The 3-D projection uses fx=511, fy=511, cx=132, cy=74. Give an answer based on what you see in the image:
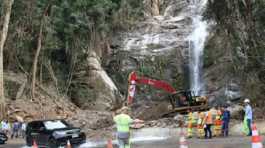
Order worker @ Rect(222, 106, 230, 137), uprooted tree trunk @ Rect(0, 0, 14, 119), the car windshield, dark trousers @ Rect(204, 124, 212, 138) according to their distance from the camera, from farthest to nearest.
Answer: uprooted tree trunk @ Rect(0, 0, 14, 119), the car windshield, worker @ Rect(222, 106, 230, 137), dark trousers @ Rect(204, 124, 212, 138)

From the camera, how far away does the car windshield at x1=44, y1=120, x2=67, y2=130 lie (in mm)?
24219

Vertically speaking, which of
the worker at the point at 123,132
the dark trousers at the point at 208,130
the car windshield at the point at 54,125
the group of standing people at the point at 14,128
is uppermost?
the worker at the point at 123,132

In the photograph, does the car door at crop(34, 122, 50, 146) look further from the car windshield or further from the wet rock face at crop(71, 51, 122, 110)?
the wet rock face at crop(71, 51, 122, 110)

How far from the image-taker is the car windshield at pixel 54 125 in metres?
24.2

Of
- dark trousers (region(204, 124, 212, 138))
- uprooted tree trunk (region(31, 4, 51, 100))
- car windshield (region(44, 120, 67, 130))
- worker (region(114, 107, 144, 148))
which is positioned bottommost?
dark trousers (region(204, 124, 212, 138))

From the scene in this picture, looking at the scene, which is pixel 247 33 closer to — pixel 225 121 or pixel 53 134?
pixel 225 121

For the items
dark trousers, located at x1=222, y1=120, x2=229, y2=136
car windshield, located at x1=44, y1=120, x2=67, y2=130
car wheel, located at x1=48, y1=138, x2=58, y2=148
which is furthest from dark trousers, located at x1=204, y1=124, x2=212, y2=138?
car wheel, located at x1=48, y1=138, x2=58, y2=148

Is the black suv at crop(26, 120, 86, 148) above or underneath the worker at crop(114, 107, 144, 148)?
underneath

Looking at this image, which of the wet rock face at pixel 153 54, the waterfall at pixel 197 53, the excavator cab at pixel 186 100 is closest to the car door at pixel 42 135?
the excavator cab at pixel 186 100

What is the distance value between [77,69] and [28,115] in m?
12.8

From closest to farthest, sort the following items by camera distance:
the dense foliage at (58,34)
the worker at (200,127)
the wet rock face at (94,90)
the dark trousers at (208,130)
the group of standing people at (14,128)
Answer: the dark trousers at (208,130) < the worker at (200,127) < the group of standing people at (14,128) < the dense foliage at (58,34) < the wet rock face at (94,90)

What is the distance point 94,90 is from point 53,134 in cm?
2860

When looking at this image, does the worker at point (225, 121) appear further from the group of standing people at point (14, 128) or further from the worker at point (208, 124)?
the group of standing people at point (14, 128)

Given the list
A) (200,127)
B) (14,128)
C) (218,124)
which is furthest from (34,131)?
(14,128)
